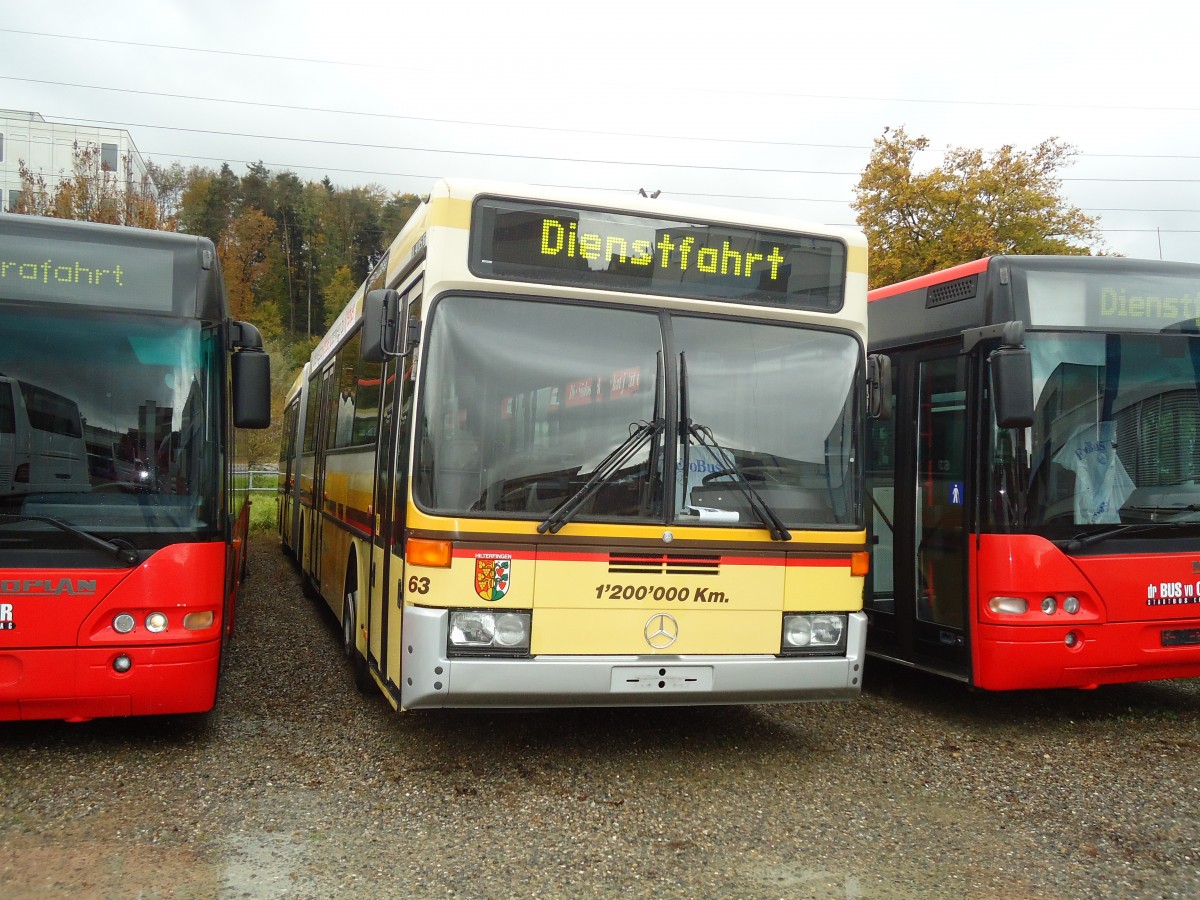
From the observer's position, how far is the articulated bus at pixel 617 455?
5449 millimetres

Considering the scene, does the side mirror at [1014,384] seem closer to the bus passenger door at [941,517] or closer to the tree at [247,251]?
the bus passenger door at [941,517]

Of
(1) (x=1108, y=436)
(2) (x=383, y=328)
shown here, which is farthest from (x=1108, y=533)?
(2) (x=383, y=328)

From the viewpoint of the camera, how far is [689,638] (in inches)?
225

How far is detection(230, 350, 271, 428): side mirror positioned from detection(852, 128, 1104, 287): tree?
83.8ft

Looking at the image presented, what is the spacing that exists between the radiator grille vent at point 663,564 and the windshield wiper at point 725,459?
0.35 meters

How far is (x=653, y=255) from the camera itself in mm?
5941

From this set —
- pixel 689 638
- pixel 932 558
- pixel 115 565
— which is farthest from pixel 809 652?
pixel 115 565

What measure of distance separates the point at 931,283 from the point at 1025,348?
3.80 ft

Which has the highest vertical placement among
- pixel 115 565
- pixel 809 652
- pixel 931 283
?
pixel 931 283

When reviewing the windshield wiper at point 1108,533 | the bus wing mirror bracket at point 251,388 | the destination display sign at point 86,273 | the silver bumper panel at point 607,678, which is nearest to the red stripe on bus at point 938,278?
the windshield wiper at point 1108,533

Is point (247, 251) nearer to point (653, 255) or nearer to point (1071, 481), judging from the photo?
point (653, 255)

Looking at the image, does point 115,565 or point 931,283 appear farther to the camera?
point 931,283

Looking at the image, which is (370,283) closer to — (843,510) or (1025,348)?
(843,510)

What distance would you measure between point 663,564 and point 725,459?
2.15 feet
